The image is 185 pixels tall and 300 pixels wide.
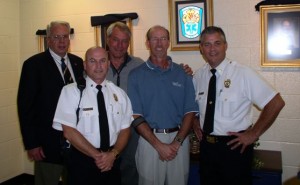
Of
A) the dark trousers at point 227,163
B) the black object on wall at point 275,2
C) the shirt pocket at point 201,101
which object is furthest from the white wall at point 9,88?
the black object on wall at point 275,2

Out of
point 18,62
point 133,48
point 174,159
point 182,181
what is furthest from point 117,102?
point 18,62

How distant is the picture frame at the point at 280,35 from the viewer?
2496 millimetres

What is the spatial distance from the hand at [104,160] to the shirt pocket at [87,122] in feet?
0.55

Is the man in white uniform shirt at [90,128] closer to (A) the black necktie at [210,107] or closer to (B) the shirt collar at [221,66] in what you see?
(A) the black necktie at [210,107]

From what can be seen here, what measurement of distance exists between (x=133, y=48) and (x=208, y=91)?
1252 mm

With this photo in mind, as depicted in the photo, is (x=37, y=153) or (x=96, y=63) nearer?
(x=96, y=63)

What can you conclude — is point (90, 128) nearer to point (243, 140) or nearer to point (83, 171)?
point (83, 171)

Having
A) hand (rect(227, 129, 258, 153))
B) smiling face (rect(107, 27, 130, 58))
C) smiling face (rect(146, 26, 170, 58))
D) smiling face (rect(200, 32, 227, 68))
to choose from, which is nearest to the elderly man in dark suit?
smiling face (rect(107, 27, 130, 58))

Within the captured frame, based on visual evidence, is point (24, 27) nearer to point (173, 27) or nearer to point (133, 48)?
point (133, 48)

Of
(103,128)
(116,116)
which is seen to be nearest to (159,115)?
(116,116)

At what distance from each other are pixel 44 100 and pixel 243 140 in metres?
1.54

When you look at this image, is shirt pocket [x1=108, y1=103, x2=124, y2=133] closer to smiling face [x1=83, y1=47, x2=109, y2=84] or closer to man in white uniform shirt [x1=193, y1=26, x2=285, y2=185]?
smiling face [x1=83, y1=47, x2=109, y2=84]

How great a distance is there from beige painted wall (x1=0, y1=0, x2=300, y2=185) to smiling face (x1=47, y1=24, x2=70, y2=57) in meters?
0.96

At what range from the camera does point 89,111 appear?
6.03 feet
